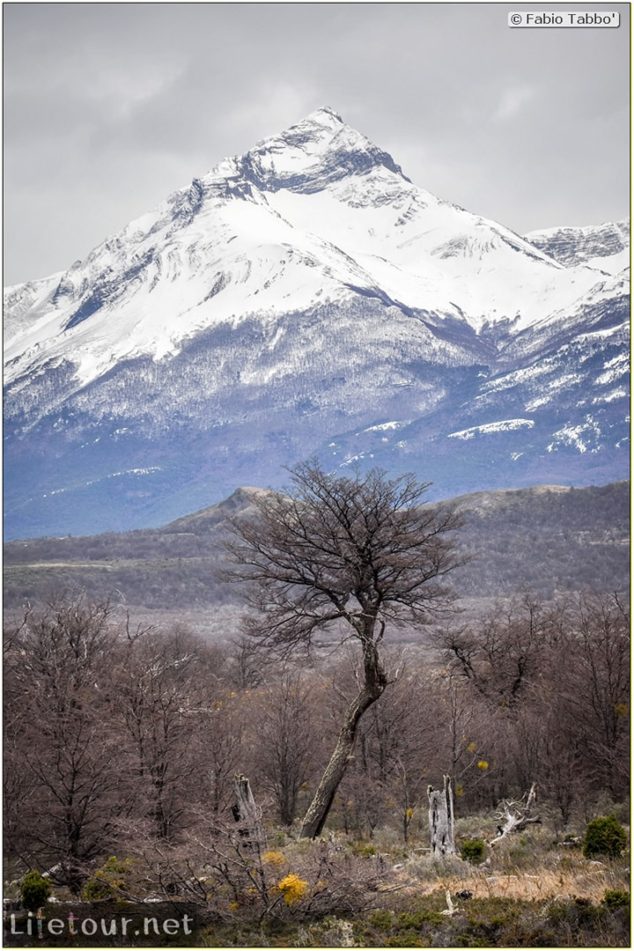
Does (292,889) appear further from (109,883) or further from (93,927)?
(109,883)

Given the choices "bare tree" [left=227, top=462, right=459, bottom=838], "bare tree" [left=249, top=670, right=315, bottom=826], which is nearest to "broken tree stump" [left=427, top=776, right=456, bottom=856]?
"bare tree" [left=227, top=462, right=459, bottom=838]

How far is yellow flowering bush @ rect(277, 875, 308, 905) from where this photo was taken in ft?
38.7

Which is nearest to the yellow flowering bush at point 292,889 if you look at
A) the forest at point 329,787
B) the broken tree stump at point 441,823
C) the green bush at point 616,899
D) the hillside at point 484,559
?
the forest at point 329,787

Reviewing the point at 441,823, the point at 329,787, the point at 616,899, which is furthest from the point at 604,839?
the point at 329,787

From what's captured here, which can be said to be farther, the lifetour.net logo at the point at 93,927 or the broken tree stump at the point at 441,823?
the broken tree stump at the point at 441,823

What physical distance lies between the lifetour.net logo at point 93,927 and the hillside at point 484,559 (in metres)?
116

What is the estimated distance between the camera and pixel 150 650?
3778 cm

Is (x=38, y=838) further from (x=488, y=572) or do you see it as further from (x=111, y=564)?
(x=111, y=564)

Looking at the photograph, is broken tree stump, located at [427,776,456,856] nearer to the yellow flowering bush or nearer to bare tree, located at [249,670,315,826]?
the yellow flowering bush

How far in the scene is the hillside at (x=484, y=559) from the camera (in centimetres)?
14112

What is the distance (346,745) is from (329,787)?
841 mm

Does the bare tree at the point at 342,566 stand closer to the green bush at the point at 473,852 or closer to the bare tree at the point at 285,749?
the green bush at the point at 473,852

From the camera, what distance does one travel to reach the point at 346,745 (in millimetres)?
16906

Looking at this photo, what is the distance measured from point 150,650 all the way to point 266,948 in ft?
90.0
